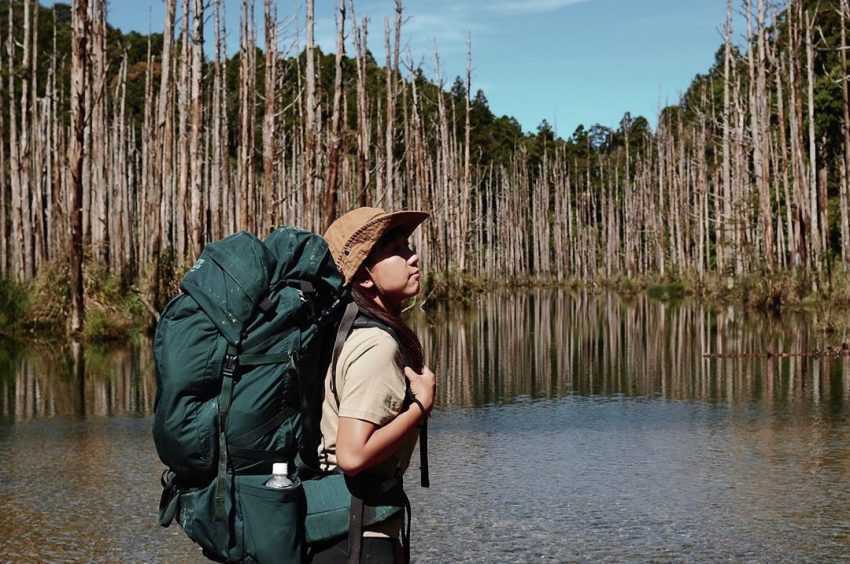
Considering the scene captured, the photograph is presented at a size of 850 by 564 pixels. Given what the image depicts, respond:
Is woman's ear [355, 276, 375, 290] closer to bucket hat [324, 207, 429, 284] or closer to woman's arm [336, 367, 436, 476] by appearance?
bucket hat [324, 207, 429, 284]

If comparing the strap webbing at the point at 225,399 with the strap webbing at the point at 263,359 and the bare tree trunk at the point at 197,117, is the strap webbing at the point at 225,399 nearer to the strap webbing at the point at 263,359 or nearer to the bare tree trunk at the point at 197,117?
the strap webbing at the point at 263,359

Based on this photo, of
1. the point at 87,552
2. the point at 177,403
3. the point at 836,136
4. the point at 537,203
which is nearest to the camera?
the point at 177,403

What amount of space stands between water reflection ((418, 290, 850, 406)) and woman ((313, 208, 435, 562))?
9.93m

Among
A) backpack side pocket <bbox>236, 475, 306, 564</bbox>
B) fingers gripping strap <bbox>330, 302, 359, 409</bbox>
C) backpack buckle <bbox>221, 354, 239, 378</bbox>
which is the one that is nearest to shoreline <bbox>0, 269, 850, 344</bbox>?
fingers gripping strap <bbox>330, 302, 359, 409</bbox>

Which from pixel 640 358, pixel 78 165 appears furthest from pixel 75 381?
pixel 640 358

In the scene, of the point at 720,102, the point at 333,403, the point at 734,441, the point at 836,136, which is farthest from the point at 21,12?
the point at 333,403

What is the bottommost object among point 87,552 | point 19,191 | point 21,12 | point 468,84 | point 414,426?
point 87,552

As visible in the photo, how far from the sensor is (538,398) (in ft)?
45.6

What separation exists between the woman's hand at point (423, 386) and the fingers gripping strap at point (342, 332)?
0.67 feet

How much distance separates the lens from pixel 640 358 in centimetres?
→ 1933

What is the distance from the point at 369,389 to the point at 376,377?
4 cm

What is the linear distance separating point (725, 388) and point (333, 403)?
458 inches

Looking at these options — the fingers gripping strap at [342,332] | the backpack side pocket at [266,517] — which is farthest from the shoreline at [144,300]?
the backpack side pocket at [266,517]

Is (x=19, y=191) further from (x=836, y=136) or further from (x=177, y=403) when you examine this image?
(x=177, y=403)
